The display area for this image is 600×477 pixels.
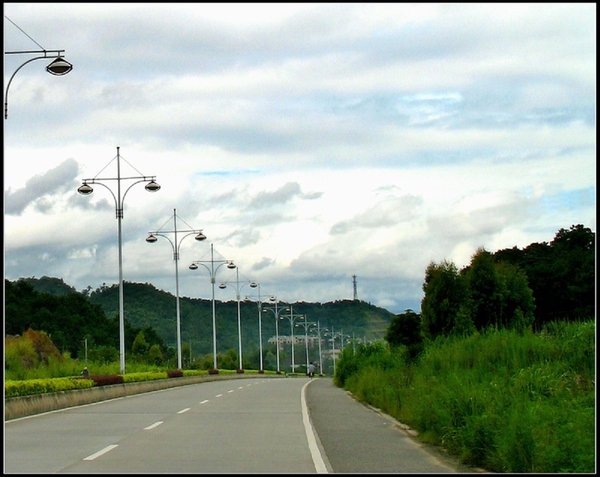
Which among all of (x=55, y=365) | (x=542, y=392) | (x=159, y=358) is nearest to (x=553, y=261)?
(x=159, y=358)

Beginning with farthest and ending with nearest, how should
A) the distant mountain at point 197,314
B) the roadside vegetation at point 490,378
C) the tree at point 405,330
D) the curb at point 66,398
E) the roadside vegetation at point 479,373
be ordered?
the distant mountain at point 197,314 → the tree at point 405,330 → the curb at point 66,398 → the roadside vegetation at point 479,373 → the roadside vegetation at point 490,378

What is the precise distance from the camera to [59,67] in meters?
21.0

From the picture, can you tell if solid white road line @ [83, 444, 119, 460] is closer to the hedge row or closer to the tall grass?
the tall grass

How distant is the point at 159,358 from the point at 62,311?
13.9 meters

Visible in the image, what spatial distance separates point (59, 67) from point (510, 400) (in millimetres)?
13116

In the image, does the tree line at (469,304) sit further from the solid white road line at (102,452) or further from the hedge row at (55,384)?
the solid white road line at (102,452)

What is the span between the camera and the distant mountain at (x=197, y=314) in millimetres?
149000

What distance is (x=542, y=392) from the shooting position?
15031mm

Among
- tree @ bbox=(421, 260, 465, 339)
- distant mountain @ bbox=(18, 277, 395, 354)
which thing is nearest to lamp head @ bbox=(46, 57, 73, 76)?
tree @ bbox=(421, 260, 465, 339)

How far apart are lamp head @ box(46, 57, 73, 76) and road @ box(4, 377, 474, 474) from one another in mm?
8288

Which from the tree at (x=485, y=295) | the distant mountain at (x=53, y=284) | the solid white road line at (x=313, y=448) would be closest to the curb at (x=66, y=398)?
the solid white road line at (x=313, y=448)

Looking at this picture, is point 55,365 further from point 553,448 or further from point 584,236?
point 584,236

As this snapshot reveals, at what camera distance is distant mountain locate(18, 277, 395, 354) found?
14900cm

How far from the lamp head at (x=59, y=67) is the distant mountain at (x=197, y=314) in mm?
114096
